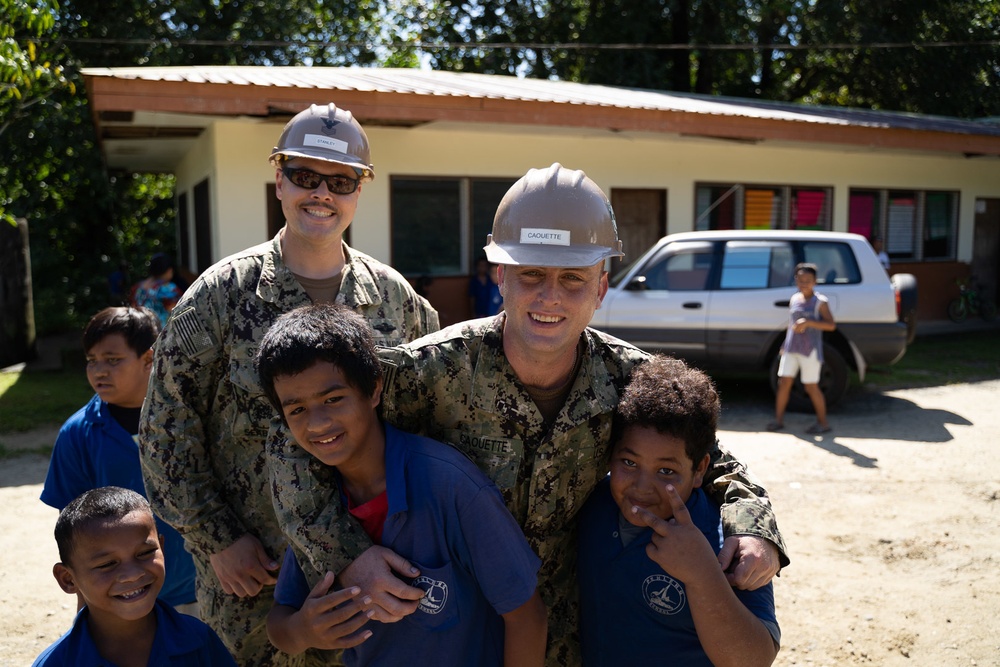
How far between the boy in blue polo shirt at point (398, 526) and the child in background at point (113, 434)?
128cm

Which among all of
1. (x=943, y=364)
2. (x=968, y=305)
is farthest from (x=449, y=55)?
(x=943, y=364)

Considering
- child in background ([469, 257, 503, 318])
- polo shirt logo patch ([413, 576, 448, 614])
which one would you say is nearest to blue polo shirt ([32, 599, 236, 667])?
polo shirt logo patch ([413, 576, 448, 614])

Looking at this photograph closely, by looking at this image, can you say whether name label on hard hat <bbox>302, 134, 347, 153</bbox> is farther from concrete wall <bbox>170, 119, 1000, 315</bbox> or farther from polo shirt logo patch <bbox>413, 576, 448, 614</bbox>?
concrete wall <bbox>170, 119, 1000, 315</bbox>

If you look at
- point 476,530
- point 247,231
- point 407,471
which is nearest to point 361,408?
point 407,471

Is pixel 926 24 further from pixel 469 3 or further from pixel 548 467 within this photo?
pixel 548 467

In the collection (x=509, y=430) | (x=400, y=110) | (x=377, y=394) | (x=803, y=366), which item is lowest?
(x=803, y=366)

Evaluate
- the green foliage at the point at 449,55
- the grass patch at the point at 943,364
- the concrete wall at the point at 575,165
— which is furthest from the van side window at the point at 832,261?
the green foliage at the point at 449,55

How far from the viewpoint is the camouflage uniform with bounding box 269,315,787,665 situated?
201cm

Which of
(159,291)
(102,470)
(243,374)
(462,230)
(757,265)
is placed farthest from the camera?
(462,230)

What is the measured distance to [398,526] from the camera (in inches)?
71.2

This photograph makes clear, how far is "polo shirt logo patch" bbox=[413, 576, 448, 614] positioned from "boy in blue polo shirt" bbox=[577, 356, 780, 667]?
456 millimetres

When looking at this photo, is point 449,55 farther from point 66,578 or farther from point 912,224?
point 66,578

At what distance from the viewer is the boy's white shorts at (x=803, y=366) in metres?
7.79

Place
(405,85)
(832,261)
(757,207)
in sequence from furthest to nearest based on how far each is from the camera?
(757,207) < (405,85) < (832,261)
